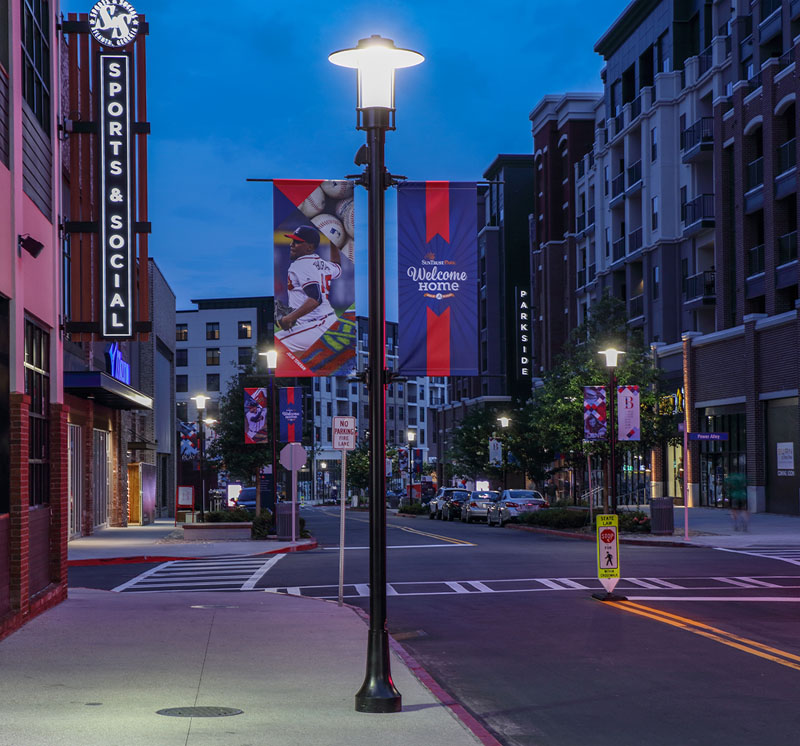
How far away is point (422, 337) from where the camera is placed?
11.3 m

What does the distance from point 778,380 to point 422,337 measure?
4084cm

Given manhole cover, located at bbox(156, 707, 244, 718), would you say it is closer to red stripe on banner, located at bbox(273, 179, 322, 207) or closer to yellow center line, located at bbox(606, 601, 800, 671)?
red stripe on banner, located at bbox(273, 179, 322, 207)

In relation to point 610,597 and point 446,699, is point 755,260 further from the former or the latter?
point 446,699

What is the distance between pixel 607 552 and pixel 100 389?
72.2ft

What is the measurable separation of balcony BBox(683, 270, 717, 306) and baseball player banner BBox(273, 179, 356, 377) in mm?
47774

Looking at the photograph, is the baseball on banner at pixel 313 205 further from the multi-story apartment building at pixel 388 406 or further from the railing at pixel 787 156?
the multi-story apartment building at pixel 388 406

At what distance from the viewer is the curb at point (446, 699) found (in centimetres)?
901

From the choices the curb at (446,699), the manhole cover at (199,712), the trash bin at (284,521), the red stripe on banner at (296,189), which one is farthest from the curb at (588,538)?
the manhole cover at (199,712)

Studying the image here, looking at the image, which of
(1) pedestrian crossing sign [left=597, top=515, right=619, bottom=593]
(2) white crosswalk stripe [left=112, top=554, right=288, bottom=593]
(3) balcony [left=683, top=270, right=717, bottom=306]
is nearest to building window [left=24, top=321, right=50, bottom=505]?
(2) white crosswalk stripe [left=112, top=554, right=288, bottom=593]

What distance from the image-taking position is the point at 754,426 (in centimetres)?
5094

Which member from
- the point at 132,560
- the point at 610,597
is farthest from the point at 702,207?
the point at 610,597

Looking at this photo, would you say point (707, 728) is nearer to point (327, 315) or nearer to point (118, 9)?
point (327, 315)

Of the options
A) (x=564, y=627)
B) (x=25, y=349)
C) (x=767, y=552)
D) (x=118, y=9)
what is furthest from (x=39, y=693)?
(x=767, y=552)

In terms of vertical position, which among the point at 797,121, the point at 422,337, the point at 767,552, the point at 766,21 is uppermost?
the point at 766,21
